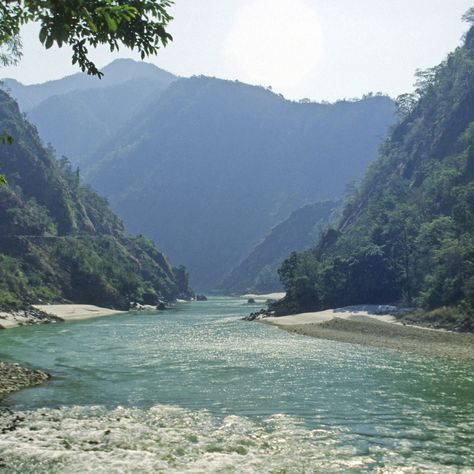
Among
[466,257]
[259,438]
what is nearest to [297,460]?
[259,438]

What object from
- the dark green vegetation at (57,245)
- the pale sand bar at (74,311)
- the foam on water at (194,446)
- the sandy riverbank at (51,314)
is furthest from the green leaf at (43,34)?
the dark green vegetation at (57,245)

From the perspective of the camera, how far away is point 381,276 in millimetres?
92938

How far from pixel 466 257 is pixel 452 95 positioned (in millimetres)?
87559

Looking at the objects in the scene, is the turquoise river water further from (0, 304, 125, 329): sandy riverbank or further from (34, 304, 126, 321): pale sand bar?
(34, 304, 126, 321): pale sand bar

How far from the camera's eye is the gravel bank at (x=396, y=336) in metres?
43.1

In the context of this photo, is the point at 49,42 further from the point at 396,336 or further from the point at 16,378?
the point at 396,336

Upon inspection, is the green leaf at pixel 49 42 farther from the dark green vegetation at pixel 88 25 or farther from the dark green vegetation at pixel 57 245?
the dark green vegetation at pixel 57 245

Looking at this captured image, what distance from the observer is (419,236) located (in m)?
89.1

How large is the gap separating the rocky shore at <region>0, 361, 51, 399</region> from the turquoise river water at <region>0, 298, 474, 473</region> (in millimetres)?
876

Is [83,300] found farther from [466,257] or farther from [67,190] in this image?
[466,257]

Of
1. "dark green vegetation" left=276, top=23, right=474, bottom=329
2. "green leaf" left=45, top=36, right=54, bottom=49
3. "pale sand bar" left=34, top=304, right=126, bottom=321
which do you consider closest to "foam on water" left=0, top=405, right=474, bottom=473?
"green leaf" left=45, top=36, right=54, bottom=49

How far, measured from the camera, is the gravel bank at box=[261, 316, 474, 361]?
1698 inches

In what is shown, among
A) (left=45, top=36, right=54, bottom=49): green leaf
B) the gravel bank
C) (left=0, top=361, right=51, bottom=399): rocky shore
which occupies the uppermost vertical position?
(left=45, top=36, right=54, bottom=49): green leaf

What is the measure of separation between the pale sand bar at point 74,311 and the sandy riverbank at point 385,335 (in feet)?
120
